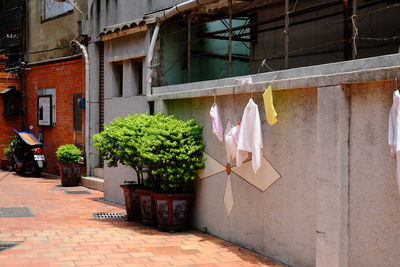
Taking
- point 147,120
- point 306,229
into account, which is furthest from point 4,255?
point 306,229

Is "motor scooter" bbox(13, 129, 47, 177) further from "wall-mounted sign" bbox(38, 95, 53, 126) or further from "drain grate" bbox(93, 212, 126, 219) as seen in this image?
"drain grate" bbox(93, 212, 126, 219)

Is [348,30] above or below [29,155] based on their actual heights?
above

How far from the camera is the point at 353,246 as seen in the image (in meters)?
5.54

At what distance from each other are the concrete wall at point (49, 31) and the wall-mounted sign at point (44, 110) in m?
1.39

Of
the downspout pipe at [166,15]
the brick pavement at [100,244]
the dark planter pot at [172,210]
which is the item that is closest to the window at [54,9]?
the downspout pipe at [166,15]

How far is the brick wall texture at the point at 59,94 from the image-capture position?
1570cm

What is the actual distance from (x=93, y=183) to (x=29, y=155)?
4.13m

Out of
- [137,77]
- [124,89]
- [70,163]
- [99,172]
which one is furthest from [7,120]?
[137,77]

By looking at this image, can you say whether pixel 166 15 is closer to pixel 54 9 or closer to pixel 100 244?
pixel 100 244

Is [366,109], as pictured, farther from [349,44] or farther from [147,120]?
[147,120]

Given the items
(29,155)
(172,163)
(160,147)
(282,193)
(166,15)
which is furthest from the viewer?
(29,155)

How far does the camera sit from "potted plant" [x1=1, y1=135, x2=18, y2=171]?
17.8 metres

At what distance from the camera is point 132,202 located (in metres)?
9.58

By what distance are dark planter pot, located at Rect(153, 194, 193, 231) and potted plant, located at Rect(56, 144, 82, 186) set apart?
6.26m
